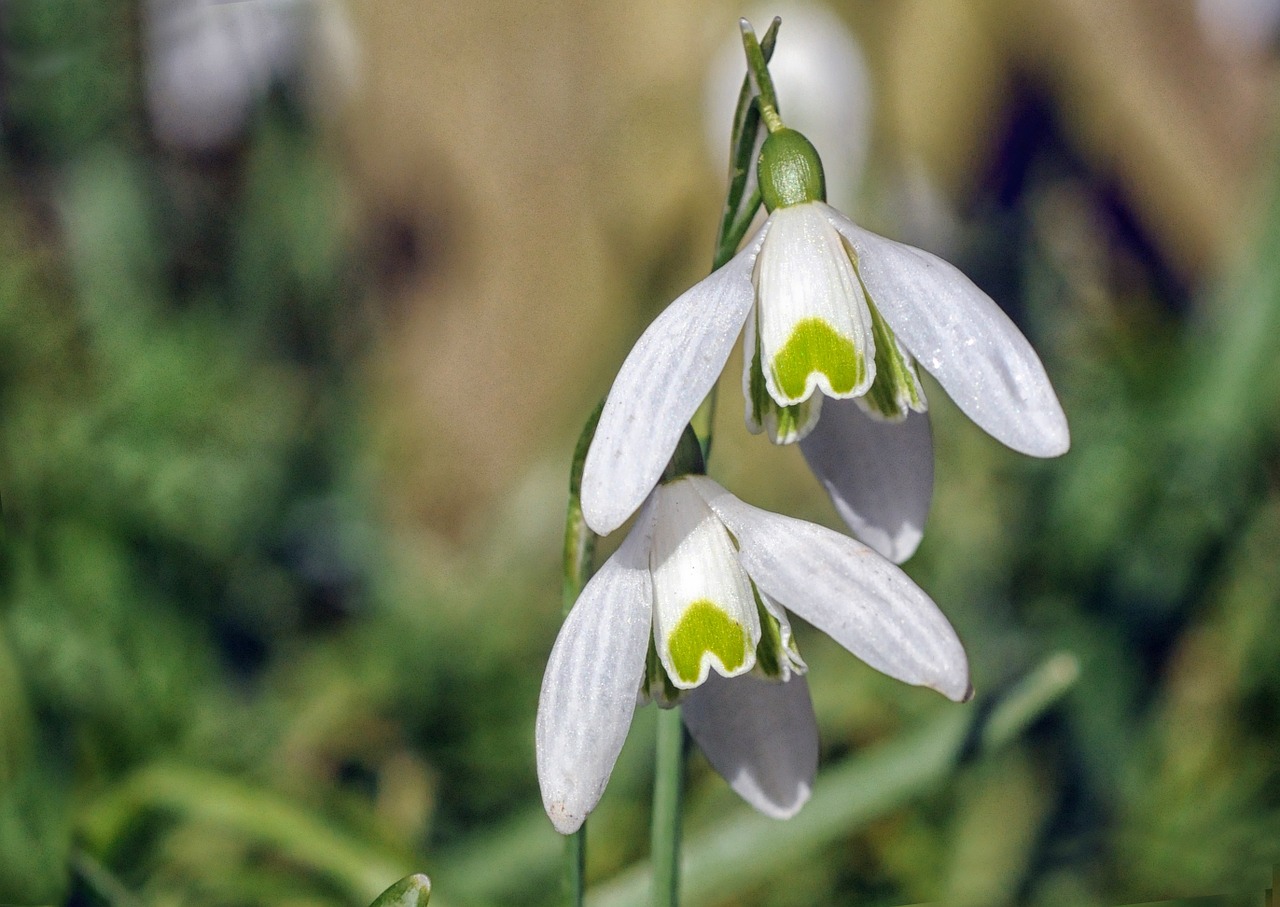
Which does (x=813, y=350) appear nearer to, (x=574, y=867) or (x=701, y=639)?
(x=701, y=639)

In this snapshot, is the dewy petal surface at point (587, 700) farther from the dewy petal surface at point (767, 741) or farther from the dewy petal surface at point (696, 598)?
Result: the dewy petal surface at point (767, 741)

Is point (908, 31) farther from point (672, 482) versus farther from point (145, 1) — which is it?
point (672, 482)

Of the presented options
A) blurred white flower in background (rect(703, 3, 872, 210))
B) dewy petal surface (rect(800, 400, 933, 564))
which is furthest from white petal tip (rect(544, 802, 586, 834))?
blurred white flower in background (rect(703, 3, 872, 210))

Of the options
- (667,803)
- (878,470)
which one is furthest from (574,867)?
(878,470)

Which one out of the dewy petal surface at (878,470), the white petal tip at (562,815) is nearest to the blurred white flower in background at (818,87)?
the dewy petal surface at (878,470)

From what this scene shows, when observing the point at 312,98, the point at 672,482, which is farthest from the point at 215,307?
the point at 672,482

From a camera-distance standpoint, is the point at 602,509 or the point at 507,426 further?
the point at 507,426

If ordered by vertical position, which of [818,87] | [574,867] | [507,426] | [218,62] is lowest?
[574,867]

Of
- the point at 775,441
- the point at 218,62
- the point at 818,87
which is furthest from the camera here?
the point at 218,62
